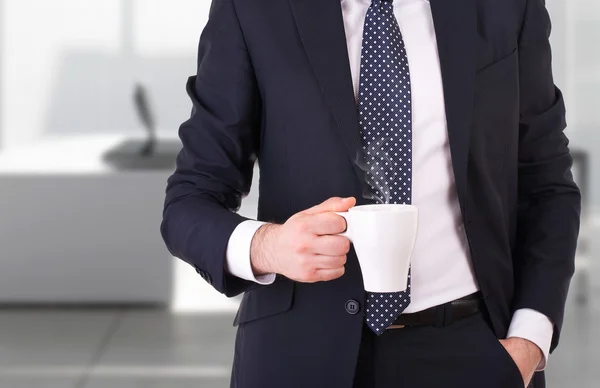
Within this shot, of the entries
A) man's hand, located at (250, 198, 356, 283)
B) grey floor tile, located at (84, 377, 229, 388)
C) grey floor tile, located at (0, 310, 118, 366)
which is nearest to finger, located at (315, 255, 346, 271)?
man's hand, located at (250, 198, 356, 283)

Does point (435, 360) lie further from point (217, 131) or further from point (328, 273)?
→ point (217, 131)

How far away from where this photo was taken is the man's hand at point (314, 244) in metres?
0.97

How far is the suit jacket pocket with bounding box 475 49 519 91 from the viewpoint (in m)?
1.29

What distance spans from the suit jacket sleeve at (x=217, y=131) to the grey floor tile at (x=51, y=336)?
298cm

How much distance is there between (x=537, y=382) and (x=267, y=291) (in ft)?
1.68

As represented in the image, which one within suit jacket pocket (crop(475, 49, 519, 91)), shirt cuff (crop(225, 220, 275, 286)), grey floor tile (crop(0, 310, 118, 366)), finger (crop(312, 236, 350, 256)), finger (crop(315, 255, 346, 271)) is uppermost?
suit jacket pocket (crop(475, 49, 519, 91))

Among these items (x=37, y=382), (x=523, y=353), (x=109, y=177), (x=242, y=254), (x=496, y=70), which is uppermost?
(x=496, y=70)

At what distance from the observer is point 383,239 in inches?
36.6

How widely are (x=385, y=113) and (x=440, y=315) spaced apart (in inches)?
12.1

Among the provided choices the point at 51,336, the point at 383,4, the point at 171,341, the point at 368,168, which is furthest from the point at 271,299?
the point at 51,336

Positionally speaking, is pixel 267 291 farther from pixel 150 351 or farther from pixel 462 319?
pixel 150 351

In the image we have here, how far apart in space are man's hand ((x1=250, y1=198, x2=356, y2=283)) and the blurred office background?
3263 mm

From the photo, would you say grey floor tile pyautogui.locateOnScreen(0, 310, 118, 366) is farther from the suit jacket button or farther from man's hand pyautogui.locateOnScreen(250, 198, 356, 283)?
man's hand pyautogui.locateOnScreen(250, 198, 356, 283)

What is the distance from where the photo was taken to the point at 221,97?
4.20ft
